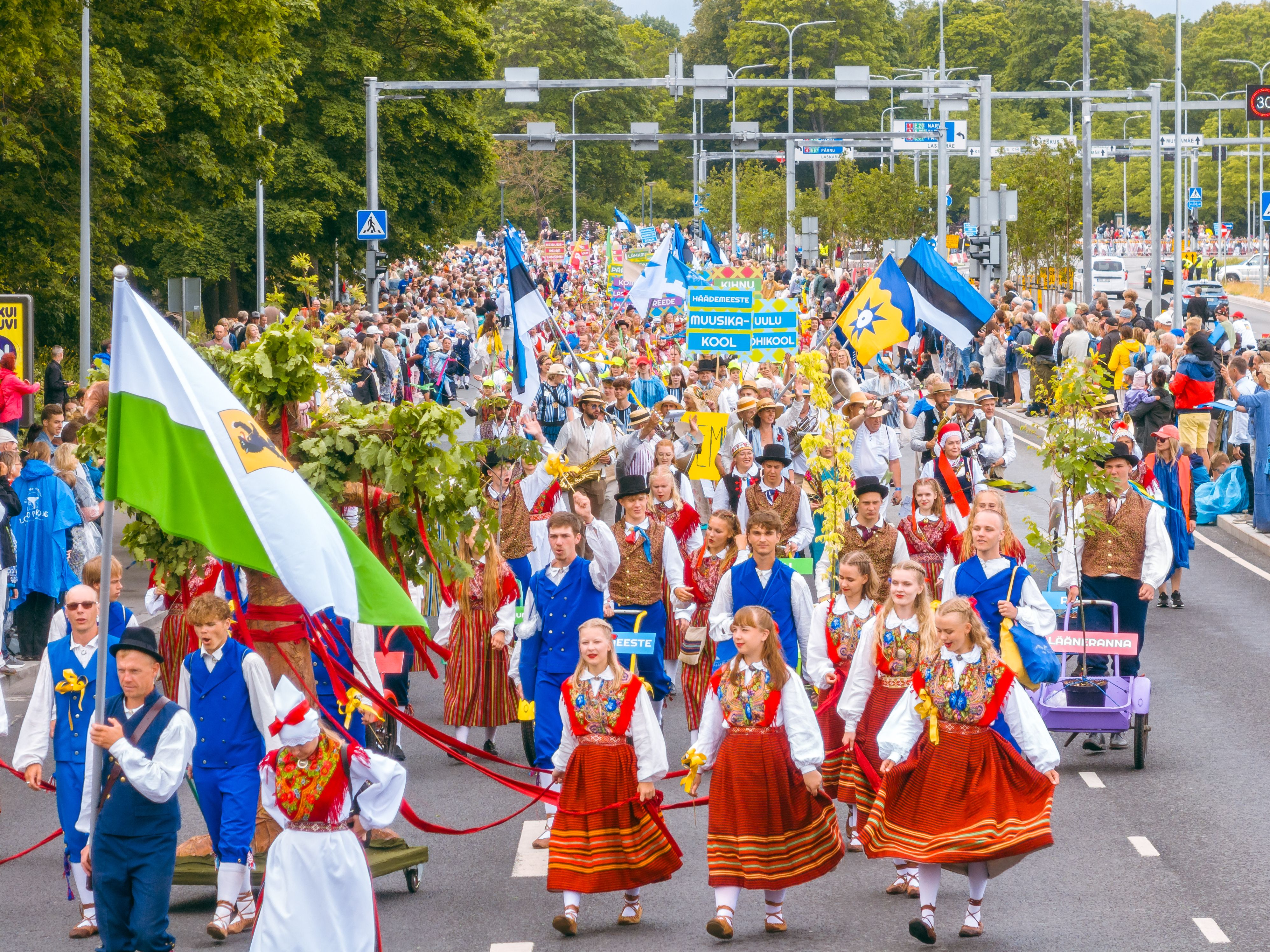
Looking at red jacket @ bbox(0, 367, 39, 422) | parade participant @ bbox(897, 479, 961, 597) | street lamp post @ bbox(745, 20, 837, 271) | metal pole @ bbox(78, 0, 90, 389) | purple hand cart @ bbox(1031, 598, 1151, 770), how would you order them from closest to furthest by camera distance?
purple hand cart @ bbox(1031, 598, 1151, 770) → parade participant @ bbox(897, 479, 961, 597) → red jacket @ bbox(0, 367, 39, 422) → metal pole @ bbox(78, 0, 90, 389) → street lamp post @ bbox(745, 20, 837, 271)

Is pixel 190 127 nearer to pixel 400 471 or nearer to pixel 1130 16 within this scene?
pixel 400 471

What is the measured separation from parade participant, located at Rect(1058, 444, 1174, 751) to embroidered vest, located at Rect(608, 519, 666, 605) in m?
2.79

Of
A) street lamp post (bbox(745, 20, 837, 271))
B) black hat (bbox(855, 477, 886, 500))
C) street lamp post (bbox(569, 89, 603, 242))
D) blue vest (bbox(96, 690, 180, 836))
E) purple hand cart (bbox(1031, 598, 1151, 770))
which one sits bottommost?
purple hand cart (bbox(1031, 598, 1151, 770))

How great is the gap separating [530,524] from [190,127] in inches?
656

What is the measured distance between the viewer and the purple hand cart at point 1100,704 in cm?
1081

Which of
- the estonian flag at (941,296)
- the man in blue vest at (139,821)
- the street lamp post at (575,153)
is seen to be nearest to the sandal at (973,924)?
the man in blue vest at (139,821)

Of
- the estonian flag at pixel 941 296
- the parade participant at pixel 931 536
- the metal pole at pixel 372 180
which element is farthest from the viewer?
the metal pole at pixel 372 180

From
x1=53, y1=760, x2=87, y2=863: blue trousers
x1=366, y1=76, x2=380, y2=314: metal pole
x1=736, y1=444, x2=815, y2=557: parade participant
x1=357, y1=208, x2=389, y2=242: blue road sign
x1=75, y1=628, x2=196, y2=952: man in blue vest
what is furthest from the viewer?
x1=366, y1=76, x2=380, y2=314: metal pole

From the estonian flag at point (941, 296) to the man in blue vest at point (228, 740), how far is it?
39.6ft

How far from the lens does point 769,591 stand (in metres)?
10.1

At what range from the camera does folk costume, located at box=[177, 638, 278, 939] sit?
807cm

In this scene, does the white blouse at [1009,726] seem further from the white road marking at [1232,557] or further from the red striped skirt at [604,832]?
the white road marking at [1232,557]

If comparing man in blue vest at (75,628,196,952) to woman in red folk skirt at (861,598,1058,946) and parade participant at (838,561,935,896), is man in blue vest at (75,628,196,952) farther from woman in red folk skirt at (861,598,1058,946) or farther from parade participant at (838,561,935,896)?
parade participant at (838,561,935,896)

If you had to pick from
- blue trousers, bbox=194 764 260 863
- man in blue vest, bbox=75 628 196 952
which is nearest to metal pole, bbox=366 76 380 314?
blue trousers, bbox=194 764 260 863
